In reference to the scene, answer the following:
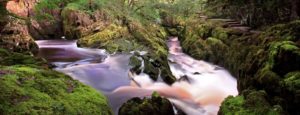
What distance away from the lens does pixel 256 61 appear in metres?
10.7

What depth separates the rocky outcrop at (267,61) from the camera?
7.86 metres

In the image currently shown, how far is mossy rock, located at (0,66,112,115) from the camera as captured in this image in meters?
5.13

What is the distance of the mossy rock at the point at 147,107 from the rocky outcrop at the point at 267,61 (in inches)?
63.6

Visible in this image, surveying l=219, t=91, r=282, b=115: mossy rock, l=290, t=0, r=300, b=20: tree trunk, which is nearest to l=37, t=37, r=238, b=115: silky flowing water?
l=219, t=91, r=282, b=115: mossy rock

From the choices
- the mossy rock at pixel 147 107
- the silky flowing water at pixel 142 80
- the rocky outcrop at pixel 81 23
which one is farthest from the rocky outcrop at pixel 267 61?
the rocky outcrop at pixel 81 23

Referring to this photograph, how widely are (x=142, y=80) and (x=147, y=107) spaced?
15.8 feet

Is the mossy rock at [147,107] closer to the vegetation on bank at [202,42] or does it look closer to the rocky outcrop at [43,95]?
the vegetation on bank at [202,42]

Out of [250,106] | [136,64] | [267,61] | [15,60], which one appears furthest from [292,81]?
[136,64]

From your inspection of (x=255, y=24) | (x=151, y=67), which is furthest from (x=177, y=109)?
(x=255, y=24)

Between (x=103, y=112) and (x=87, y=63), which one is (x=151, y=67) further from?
(x=103, y=112)

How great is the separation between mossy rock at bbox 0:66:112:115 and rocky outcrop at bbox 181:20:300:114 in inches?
157

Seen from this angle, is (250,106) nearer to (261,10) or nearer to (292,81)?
(292,81)

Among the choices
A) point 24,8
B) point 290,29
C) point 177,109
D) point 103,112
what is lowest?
point 177,109

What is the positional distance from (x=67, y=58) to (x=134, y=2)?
902cm
